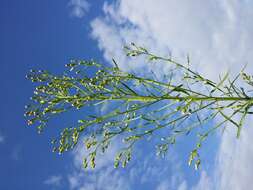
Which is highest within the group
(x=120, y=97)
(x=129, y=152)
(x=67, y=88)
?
(x=67, y=88)

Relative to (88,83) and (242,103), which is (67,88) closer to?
(88,83)

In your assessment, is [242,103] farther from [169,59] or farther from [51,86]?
[51,86]

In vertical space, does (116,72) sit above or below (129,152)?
above

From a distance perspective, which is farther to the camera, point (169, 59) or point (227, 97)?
point (169, 59)

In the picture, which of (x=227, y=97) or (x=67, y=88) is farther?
(x=67, y=88)

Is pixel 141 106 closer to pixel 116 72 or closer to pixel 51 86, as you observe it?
pixel 116 72

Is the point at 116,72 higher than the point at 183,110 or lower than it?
higher

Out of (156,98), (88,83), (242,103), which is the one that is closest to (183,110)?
(156,98)

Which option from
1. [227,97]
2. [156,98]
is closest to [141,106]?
[156,98]
